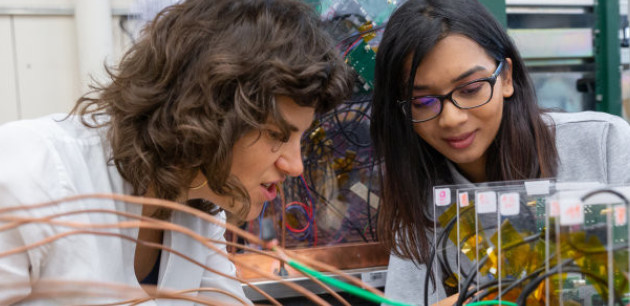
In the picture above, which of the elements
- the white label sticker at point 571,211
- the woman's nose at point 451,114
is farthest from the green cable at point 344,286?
the woman's nose at point 451,114

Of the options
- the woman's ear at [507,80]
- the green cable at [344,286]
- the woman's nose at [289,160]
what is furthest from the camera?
the woman's ear at [507,80]

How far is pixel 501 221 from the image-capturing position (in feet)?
2.53

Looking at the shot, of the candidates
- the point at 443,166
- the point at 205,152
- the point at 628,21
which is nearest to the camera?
the point at 205,152

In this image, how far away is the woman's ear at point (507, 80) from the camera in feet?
4.18

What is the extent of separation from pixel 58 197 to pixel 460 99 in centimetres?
78

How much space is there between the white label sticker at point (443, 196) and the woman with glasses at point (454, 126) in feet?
1.00

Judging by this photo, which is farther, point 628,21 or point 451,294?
point 628,21

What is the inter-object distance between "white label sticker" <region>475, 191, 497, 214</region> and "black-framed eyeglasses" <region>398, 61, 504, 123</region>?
1.40 ft

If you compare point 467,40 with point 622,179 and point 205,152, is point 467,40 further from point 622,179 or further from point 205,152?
point 205,152

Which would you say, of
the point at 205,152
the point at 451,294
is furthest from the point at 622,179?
the point at 205,152

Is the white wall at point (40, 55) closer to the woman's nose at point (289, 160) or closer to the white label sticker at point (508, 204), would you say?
the woman's nose at point (289, 160)

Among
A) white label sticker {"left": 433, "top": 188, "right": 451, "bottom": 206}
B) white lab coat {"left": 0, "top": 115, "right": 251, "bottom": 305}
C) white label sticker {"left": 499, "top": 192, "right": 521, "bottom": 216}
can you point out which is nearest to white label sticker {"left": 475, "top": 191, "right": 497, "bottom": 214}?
white label sticker {"left": 499, "top": 192, "right": 521, "bottom": 216}

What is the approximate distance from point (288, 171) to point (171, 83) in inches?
8.9

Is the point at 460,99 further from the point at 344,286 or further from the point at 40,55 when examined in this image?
the point at 40,55
